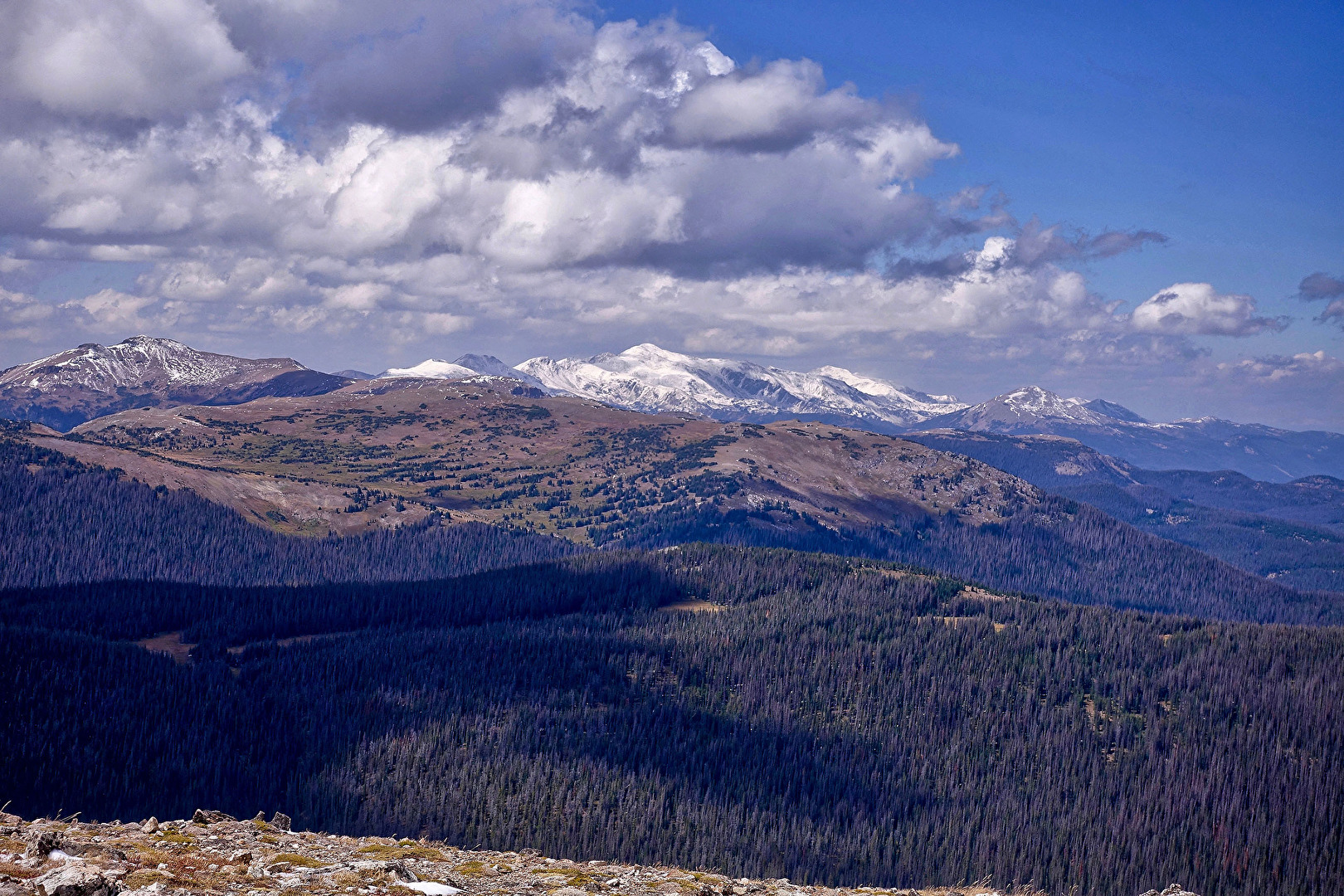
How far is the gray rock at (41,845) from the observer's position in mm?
40125

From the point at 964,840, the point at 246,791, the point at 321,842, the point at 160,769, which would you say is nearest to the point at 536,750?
the point at 246,791

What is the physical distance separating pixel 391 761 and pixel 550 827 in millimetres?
40340

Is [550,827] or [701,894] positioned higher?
[701,894]

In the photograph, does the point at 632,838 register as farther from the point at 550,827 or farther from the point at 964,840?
the point at 964,840

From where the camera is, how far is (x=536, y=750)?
641 ft

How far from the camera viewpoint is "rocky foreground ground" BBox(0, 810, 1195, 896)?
37281 millimetres

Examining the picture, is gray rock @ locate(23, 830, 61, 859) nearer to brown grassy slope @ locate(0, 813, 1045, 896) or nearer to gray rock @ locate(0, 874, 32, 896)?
brown grassy slope @ locate(0, 813, 1045, 896)

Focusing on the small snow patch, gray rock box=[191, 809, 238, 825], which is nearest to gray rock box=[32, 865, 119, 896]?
the small snow patch

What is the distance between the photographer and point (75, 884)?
111 ft

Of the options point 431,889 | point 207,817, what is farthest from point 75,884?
point 207,817

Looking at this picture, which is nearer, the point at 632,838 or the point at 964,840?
the point at 632,838

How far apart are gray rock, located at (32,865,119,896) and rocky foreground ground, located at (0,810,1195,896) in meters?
0.04

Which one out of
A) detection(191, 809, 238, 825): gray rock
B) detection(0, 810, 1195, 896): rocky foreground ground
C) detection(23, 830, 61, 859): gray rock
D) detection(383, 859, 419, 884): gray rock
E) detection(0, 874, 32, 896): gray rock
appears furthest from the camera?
detection(191, 809, 238, 825): gray rock

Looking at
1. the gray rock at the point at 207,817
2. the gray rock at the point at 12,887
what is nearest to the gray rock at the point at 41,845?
the gray rock at the point at 12,887
